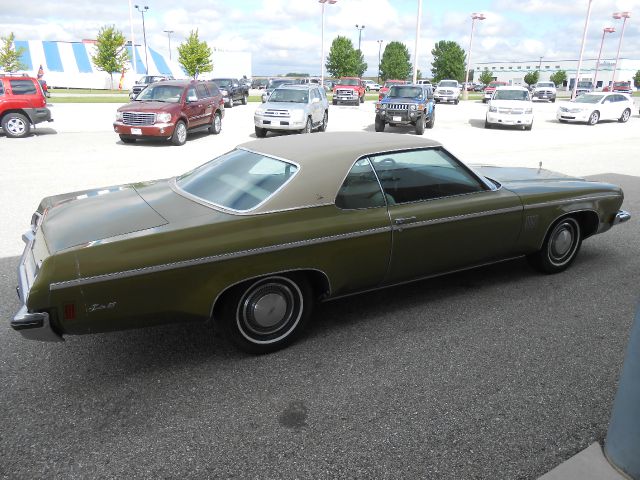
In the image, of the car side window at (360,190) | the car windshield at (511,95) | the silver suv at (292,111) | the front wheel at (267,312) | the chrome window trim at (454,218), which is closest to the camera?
the front wheel at (267,312)

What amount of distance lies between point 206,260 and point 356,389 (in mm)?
1221

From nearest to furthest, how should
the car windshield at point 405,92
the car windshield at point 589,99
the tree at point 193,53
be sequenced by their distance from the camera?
the car windshield at point 405,92
the car windshield at point 589,99
the tree at point 193,53

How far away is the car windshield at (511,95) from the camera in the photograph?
20891 millimetres

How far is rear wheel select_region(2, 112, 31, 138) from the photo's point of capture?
14.0 meters

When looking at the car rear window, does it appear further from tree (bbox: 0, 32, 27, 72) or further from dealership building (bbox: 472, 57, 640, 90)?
dealership building (bbox: 472, 57, 640, 90)

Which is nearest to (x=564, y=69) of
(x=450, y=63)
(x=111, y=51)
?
(x=450, y=63)

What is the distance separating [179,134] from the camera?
13.7m

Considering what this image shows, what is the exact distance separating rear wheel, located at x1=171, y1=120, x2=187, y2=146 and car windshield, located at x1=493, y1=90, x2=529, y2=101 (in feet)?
43.7

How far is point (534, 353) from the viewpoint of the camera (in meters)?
3.62

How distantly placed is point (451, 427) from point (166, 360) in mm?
1895

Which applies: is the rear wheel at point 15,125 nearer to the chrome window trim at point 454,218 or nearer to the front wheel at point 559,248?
the chrome window trim at point 454,218

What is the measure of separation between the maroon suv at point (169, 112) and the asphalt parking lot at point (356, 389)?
8861 mm

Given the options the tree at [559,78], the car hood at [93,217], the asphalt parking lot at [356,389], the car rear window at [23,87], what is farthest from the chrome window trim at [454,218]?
the tree at [559,78]

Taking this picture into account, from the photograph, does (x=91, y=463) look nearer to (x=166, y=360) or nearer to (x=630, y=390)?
(x=166, y=360)
